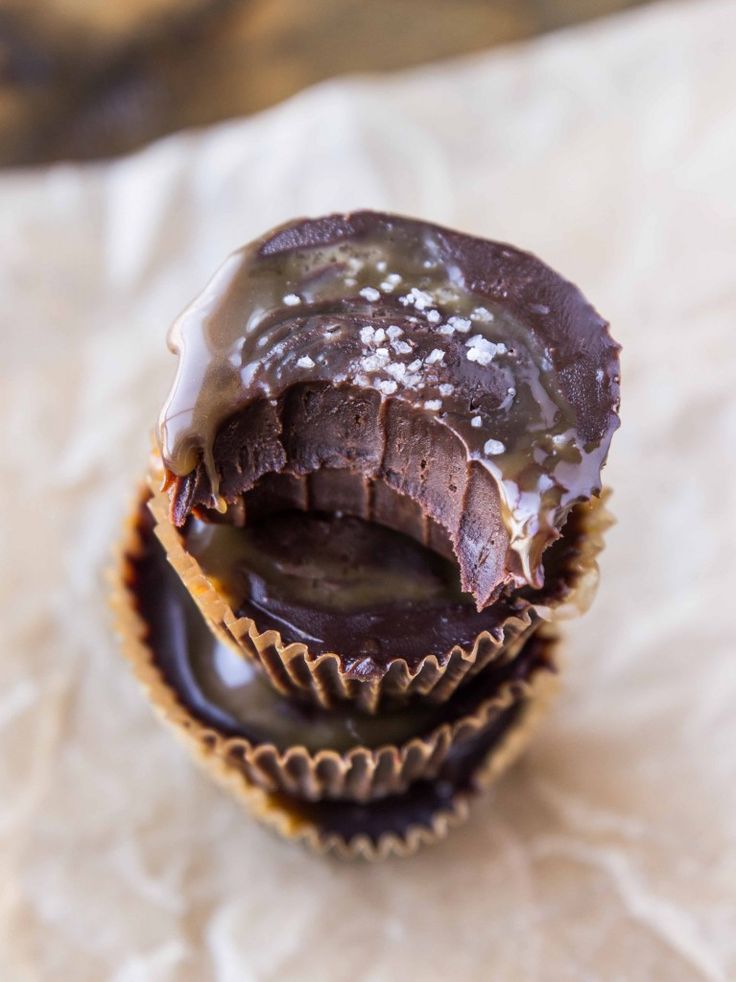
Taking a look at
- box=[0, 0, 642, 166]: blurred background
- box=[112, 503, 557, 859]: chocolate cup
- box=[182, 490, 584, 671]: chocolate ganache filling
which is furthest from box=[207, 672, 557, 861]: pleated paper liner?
box=[0, 0, 642, 166]: blurred background

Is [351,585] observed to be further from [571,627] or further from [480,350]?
[571,627]

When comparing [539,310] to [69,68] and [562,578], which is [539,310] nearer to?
[562,578]

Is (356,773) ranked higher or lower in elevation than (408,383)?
lower

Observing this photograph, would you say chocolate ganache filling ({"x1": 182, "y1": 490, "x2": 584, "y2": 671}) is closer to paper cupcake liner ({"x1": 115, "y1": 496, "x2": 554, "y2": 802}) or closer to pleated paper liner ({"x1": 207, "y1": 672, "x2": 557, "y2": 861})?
paper cupcake liner ({"x1": 115, "y1": 496, "x2": 554, "y2": 802})

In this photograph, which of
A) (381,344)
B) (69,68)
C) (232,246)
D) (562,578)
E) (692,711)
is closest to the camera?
(381,344)

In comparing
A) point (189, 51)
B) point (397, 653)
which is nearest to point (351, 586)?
point (397, 653)

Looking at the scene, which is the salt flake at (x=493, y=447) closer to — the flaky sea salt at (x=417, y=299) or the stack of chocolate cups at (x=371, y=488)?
the stack of chocolate cups at (x=371, y=488)

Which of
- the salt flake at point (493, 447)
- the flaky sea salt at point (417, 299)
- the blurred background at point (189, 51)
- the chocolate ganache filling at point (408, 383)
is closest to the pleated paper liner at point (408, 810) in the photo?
the chocolate ganache filling at point (408, 383)

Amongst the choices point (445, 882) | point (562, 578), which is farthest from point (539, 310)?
point (445, 882)
